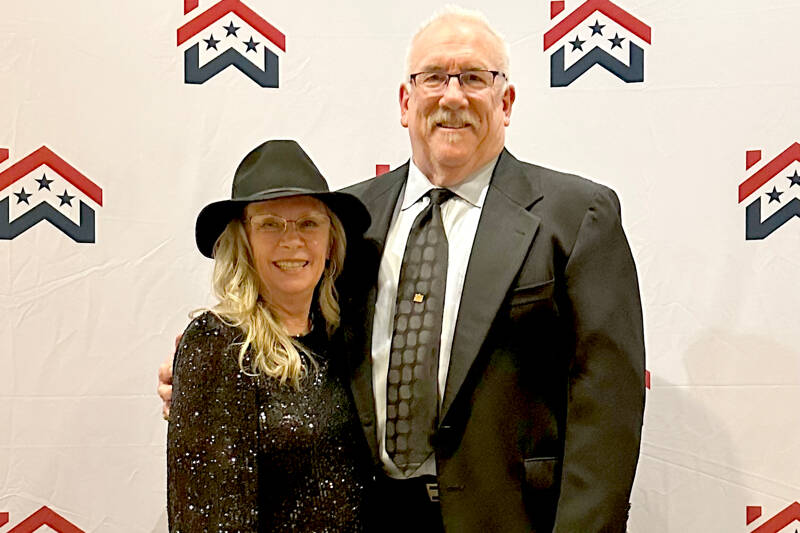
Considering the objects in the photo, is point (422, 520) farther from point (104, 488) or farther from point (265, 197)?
point (104, 488)

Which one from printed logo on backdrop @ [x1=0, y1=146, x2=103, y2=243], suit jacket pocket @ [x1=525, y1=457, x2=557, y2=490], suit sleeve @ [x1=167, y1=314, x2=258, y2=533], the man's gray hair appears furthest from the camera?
printed logo on backdrop @ [x1=0, y1=146, x2=103, y2=243]

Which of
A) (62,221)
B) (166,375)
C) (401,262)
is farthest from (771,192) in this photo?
(62,221)

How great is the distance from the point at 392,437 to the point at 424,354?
15 centimetres

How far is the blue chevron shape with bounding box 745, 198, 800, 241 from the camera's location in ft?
6.60

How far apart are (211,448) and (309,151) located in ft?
2.73

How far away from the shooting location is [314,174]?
1536 mm

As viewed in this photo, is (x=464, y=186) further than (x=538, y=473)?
Yes

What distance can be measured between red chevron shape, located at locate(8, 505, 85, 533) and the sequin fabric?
2.34 ft

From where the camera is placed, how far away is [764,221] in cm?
201

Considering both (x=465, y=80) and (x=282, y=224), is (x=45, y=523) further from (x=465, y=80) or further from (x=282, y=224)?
(x=465, y=80)

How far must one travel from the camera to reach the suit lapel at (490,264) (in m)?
1.48

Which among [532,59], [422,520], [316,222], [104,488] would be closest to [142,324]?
[104,488]

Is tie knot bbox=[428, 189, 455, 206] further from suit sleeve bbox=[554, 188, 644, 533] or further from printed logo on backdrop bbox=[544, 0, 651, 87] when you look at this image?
printed logo on backdrop bbox=[544, 0, 651, 87]

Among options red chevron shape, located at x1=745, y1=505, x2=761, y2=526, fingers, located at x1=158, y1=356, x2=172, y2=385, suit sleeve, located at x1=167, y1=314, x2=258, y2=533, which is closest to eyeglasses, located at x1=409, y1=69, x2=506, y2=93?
suit sleeve, located at x1=167, y1=314, x2=258, y2=533
